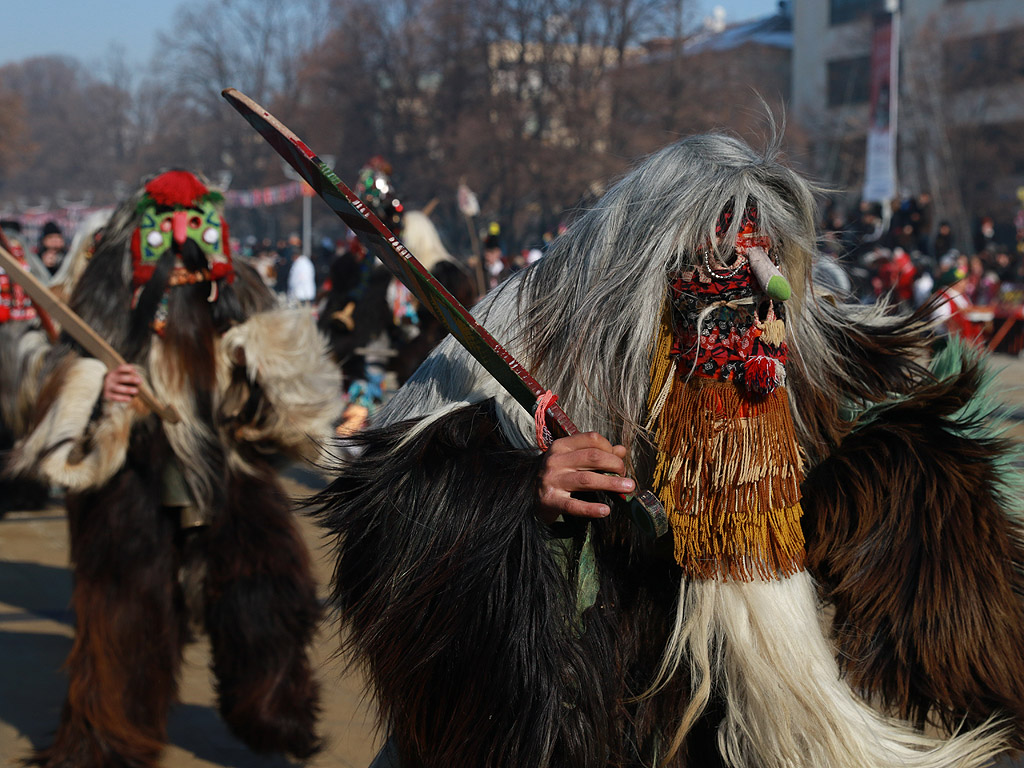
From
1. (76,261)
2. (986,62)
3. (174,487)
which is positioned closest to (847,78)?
(986,62)

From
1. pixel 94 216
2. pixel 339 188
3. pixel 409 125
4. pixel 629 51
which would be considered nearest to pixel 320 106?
pixel 409 125

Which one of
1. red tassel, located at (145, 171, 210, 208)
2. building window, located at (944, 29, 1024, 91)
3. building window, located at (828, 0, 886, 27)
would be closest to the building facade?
building window, located at (944, 29, 1024, 91)

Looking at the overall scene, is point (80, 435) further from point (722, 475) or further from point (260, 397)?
point (722, 475)

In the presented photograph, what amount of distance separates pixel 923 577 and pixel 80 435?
2.50 metres

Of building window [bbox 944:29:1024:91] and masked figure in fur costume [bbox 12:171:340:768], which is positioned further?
building window [bbox 944:29:1024:91]

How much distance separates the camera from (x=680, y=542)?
1.91 metres

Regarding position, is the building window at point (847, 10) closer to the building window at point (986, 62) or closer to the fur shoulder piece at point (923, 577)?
the building window at point (986, 62)

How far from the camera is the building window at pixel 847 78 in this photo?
32.2 m

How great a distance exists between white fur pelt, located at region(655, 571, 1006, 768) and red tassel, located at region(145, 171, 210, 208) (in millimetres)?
2297

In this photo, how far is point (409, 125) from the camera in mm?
31000

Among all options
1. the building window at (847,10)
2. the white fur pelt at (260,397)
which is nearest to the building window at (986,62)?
the building window at (847,10)

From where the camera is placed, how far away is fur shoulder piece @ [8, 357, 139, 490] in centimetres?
338

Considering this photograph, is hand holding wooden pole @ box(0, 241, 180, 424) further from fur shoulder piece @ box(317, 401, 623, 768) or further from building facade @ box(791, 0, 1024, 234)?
building facade @ box(791, 0, 1024, 234)

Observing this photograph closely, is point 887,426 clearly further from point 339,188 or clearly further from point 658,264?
point 339,188
